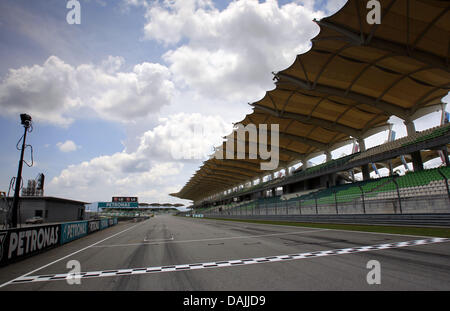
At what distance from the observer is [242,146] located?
43.0m

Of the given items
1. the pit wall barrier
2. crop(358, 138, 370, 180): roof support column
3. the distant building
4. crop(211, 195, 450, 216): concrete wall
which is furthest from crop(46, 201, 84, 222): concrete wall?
crop(358, 138, 370, 180): roof support column

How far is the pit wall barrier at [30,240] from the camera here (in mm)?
7402

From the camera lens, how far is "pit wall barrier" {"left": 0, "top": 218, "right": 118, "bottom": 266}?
7402mm

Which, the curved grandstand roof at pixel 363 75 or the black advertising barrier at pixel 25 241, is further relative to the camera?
the curved grandstand roof at pixel 363 75

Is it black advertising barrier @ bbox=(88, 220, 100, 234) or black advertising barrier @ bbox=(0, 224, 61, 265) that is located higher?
black advertising barrier @ bbox=(0, 224, 61, 265)

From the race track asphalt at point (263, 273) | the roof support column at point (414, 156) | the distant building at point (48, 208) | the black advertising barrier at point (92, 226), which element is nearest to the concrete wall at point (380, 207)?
the race track asphalt at point (263, 273)

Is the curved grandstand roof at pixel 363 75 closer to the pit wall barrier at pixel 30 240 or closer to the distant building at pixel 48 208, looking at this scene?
the pit wall barrier at pixel 30 240

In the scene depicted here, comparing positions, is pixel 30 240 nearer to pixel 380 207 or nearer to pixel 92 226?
pixel 92 226

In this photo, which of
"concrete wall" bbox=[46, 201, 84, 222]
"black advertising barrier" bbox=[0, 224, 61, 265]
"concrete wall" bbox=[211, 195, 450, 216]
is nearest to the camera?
"black advertising barrier" bbox=[0, 224, 61, 265]

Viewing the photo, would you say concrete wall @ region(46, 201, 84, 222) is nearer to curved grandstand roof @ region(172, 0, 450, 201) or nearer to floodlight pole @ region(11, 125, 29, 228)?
floodlight pole @ region(11, 125, 29, 228)

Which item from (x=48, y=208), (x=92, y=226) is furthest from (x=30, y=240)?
(x=48, y=208)
